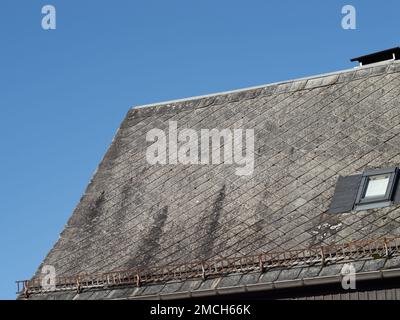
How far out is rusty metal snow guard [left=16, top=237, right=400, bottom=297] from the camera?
20.3 metres

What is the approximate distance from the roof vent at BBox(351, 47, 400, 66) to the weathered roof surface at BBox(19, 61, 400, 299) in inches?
84.8

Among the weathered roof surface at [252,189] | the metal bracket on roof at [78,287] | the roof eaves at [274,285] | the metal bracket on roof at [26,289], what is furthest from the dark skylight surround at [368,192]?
the metal bracket on roof at [26,289]

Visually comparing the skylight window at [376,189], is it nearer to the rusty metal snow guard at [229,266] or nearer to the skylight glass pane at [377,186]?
the skylight glass pane at [377,186]

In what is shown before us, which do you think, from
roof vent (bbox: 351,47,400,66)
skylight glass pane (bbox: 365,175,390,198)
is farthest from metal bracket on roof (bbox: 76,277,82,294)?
roof vent (bbox: 351,47,400,66)

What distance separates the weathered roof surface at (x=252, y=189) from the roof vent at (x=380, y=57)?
215 cm

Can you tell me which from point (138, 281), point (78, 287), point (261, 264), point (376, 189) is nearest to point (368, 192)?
point (376, 189)

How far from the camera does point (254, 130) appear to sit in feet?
85.3

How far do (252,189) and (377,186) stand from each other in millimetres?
3209

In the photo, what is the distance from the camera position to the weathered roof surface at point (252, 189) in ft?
73.2

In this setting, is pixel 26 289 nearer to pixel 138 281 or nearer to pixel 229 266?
pixel 138 281

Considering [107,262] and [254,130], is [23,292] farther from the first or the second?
[254,130]

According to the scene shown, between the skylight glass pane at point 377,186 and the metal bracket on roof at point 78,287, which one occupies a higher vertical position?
the skylight glass pane at point 377,186
